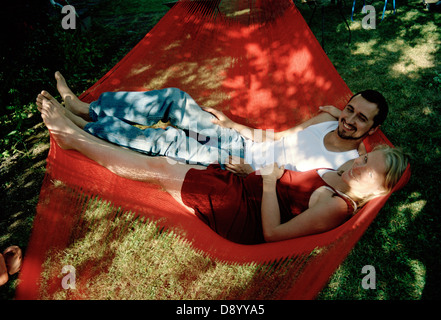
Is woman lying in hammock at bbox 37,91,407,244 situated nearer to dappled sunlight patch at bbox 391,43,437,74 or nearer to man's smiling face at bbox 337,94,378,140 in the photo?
man's smiling face at bbox 337,94,378,140

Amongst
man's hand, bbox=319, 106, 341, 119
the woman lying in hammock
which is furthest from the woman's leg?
man's hand, bbox=319, 106, 341, 119

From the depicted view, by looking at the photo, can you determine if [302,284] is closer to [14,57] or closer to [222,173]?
[222,173]

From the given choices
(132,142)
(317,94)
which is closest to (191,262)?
(132,142)

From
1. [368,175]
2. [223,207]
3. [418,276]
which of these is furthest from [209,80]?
[418,276]

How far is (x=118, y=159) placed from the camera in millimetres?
1390

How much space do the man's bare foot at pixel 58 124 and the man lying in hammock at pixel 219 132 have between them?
12 cm

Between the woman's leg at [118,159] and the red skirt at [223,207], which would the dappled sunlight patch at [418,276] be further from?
the woman's leg at [118,159]

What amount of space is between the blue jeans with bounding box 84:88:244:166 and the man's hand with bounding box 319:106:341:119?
0.57 m

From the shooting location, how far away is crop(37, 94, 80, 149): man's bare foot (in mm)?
1376

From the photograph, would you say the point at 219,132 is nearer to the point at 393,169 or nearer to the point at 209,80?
the point at 209,80

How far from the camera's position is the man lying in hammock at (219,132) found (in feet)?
4.93

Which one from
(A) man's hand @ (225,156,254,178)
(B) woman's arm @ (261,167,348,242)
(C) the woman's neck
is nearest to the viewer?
(B) woman's arm @ (261,167,348,242)
